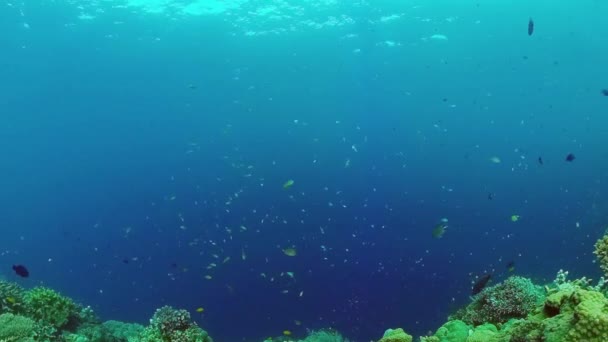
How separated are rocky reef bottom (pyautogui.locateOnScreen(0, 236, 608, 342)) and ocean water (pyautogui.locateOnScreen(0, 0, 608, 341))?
5838 millimetres

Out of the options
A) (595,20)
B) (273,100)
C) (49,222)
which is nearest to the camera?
(595,20)

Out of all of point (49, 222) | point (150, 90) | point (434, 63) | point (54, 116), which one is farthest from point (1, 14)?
point (49, 222)

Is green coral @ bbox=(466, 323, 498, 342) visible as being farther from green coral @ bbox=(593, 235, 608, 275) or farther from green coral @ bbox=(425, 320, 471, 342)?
green coral @ bbox=(593, 235, 608, 275)

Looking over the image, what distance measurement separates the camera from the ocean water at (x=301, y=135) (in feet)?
111

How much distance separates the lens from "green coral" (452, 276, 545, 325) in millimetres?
7840

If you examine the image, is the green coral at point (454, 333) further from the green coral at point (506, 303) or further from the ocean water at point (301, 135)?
the ocean water at point (301, 135)

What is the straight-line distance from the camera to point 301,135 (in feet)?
219

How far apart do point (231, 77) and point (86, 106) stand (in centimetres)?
1779

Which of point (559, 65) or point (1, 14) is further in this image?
point (559, 65)

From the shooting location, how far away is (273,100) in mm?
55500

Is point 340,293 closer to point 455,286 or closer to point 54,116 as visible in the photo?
point 455,286

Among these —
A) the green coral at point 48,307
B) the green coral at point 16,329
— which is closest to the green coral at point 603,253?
the green coral at point 16,329

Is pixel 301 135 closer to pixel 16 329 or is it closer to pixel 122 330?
pixel 122 330

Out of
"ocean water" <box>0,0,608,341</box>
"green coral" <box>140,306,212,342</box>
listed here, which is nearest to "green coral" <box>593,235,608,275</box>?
"green coral" <box>140,306,212,342</box>
